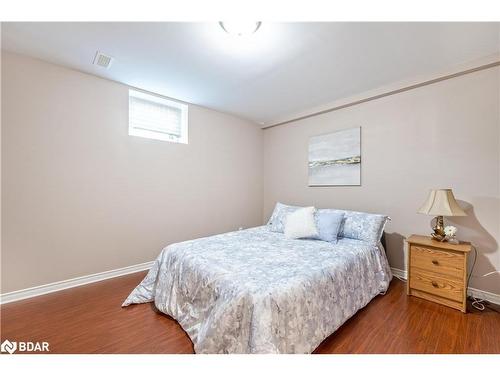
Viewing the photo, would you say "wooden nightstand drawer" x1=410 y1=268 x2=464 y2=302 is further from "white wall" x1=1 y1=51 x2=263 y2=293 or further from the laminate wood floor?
"white wall" x1=1 y1=51 x2=263 y2=293

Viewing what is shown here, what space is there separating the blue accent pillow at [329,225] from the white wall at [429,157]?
0.70 meters

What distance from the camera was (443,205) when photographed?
2094mm

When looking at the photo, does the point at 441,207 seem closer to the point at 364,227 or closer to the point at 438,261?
the point at 438,261

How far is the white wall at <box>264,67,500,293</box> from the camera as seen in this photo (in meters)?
2.14

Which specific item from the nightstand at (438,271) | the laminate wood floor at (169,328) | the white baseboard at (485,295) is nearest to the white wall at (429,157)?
the white baseboard at (485,295)

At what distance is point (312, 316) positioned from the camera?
1.44 m

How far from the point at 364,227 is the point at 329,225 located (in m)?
0.40

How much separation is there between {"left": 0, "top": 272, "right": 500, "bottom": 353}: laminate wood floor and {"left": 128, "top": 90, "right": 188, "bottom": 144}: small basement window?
2.05 metres

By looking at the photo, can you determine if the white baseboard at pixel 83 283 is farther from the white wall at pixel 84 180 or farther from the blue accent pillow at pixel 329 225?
the blue accent pillow at pixel 329 225

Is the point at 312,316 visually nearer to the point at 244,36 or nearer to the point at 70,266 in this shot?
the point at 244,36

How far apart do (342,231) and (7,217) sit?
351cm

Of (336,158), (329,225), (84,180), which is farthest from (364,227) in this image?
(84,180)

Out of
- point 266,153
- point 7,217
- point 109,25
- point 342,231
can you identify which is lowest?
point 342,231
